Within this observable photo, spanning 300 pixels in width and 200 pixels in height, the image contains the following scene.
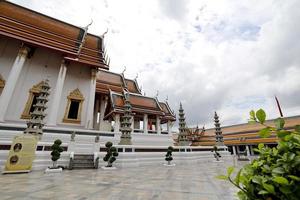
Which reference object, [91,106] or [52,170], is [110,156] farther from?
[91,106]

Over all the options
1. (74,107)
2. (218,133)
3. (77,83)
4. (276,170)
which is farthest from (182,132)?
(276,170)

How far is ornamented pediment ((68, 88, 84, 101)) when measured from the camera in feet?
47.8

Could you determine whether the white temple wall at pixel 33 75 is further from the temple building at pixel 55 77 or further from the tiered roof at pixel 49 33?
the tiered roof at pixel 49 33

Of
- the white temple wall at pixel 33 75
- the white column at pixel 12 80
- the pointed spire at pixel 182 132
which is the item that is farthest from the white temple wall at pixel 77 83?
the pointed spire at pixel 182 132

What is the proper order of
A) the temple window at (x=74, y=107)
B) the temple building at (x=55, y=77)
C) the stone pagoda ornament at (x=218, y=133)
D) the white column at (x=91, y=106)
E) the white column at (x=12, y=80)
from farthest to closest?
the stone pagoda ornament at (x=218, y=133) → the white column at (x=91, y=106) → the temple window at (x=74, y=107) → the temple building at (x=55, y=77) → the white column at (x=12, y=80)

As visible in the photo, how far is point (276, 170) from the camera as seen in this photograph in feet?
3.13

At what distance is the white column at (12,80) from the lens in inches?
429

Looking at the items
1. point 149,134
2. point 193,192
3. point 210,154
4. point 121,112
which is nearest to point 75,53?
point 121,112

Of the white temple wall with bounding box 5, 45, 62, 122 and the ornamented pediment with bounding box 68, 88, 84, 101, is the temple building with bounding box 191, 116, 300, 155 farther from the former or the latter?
the white temple wall with bounding box 5, 45, 62, 122

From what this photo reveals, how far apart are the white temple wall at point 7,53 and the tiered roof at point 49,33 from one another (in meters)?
1.33

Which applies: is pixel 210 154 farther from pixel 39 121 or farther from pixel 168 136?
pixel 39 121

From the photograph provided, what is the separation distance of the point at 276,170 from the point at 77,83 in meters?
16.3

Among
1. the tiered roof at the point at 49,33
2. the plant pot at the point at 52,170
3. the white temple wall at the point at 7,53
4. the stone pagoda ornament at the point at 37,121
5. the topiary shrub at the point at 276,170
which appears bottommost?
the plant pot at the point at 52,170

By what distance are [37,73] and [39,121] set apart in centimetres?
601
